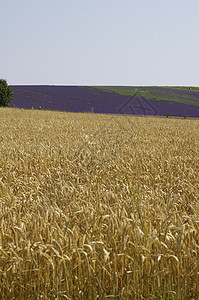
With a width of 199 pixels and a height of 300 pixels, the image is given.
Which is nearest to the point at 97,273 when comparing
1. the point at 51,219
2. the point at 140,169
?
the point at 51,219

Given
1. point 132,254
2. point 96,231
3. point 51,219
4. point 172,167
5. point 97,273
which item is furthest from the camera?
point 172,167

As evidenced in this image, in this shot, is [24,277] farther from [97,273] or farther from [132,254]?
[132,254]

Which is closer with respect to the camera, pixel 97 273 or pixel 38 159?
pixel 97 273

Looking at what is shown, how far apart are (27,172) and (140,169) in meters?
1.93

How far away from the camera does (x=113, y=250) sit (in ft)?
9.20

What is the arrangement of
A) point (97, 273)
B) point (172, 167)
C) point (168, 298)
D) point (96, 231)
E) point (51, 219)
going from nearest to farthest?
1. point (168, 298)
2. point (97, 273)
3. point (96, 231)
4. point (51, 219)
5. point (172, 167)

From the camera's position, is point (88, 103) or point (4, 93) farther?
point (88, 103)

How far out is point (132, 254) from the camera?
2.73 meters

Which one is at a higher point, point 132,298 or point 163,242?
point 163,242

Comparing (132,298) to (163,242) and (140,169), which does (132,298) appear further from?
(140,169)

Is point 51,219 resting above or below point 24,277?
above

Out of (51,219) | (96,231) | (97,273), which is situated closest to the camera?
(97,273)

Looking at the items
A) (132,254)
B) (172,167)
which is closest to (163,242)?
(132,254)

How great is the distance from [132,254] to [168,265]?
0.99 ft
